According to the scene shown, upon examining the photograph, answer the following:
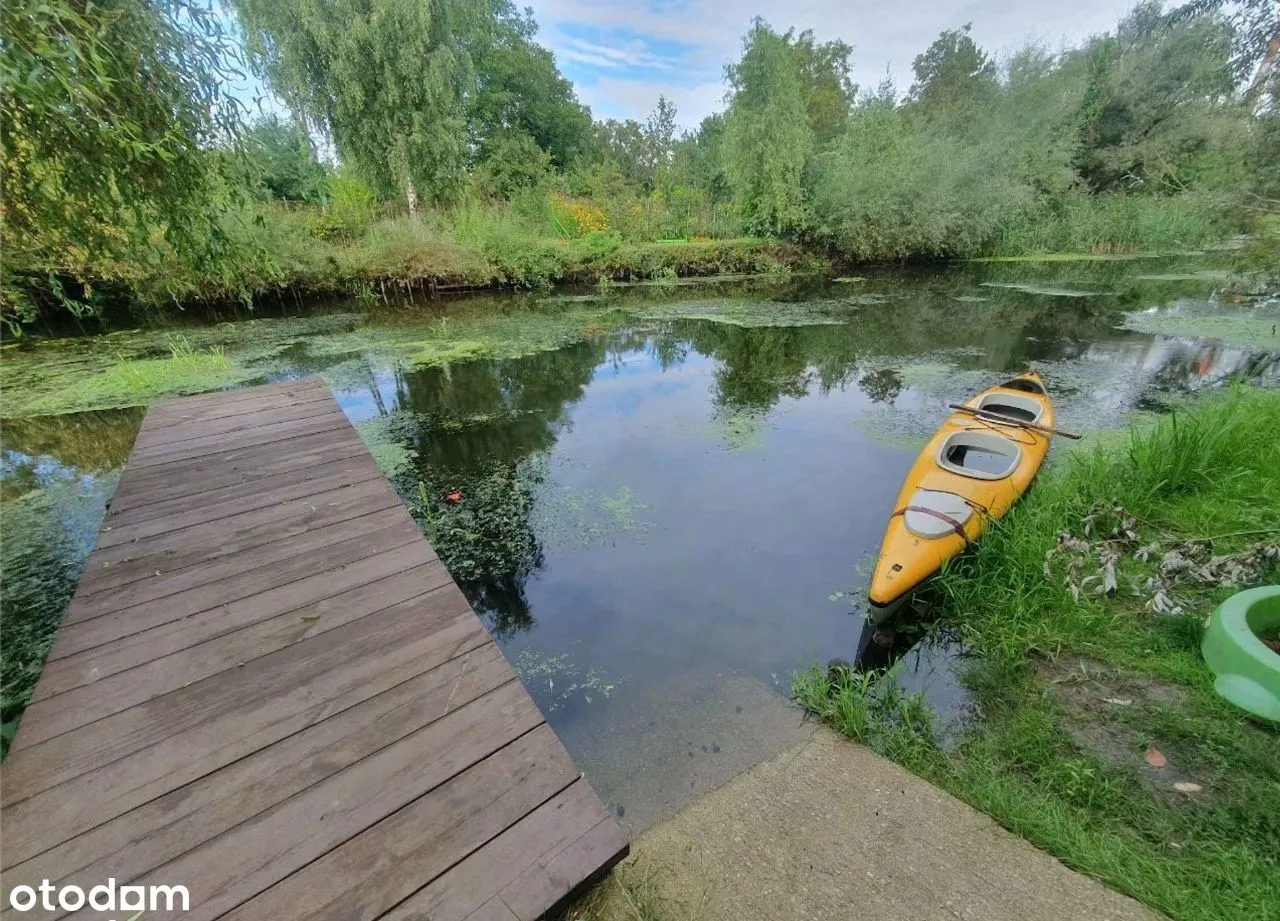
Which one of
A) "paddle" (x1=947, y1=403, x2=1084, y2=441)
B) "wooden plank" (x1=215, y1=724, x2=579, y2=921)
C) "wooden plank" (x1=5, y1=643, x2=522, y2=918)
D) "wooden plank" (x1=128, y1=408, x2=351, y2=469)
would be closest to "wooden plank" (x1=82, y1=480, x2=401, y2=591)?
"wooden plank" (x1=128, y1=408, x2=351, y2=469)

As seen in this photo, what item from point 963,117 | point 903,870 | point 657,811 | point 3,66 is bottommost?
point 657,811

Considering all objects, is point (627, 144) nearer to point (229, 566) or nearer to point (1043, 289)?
point (1043, 289)

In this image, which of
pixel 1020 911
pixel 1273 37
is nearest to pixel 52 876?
pixel 1020 911

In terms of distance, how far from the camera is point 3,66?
1.11 metres

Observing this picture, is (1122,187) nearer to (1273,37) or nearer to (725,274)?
(725,274)

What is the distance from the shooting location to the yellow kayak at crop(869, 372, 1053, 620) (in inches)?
88.2

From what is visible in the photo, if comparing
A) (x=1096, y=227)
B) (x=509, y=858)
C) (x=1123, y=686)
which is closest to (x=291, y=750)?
(x=509, y=858)

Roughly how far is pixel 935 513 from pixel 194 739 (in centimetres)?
271

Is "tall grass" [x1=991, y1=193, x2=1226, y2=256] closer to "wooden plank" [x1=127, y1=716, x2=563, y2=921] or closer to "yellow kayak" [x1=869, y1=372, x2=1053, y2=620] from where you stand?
"yellow kayak" [x1=869, y1=372, x2=1053, y2=620]

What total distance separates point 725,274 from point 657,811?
13.5 m

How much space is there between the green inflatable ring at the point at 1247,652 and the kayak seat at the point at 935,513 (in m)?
0.85

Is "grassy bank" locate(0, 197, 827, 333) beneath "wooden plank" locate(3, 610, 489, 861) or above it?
above

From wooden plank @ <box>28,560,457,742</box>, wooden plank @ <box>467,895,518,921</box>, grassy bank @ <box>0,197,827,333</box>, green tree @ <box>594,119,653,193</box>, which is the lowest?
wooden plank @ <box>467,895,518,921</box>

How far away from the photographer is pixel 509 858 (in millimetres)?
914
